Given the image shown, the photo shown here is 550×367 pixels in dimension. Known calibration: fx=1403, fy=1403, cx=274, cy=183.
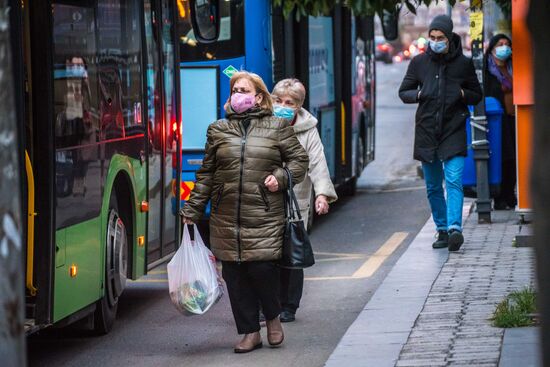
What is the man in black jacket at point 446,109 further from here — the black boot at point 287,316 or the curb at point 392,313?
the black boot at point 287,316

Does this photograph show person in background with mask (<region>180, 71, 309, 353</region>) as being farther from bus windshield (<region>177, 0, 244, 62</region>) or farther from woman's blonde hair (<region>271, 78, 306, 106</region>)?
bus windshield (<region>177, 0, 244, 62</region>)

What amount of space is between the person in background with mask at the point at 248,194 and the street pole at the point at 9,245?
3.97 metres

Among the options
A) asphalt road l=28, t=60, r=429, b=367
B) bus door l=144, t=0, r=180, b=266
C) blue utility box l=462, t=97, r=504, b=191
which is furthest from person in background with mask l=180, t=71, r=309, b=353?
blue utility box l=462, t=97, r=504, b=191

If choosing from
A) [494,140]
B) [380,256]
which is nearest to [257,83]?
[380,256]

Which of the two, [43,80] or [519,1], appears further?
[519,1]

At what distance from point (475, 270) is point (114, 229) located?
3010 mm

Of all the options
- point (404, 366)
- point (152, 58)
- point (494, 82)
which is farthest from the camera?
point (494, 82)

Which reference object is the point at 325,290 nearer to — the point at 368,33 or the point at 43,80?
the point at 43,80

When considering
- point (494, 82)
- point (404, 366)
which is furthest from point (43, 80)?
point (494, 82)

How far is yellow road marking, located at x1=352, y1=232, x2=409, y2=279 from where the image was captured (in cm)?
1127

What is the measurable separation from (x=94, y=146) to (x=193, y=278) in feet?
3.25

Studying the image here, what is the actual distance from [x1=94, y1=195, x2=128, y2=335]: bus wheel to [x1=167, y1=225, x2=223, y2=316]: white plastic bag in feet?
2.42

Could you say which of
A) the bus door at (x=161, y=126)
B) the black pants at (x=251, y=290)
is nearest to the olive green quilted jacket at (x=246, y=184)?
the black pants at (x=251, y=290)

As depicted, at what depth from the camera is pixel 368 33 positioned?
62.1 ft
